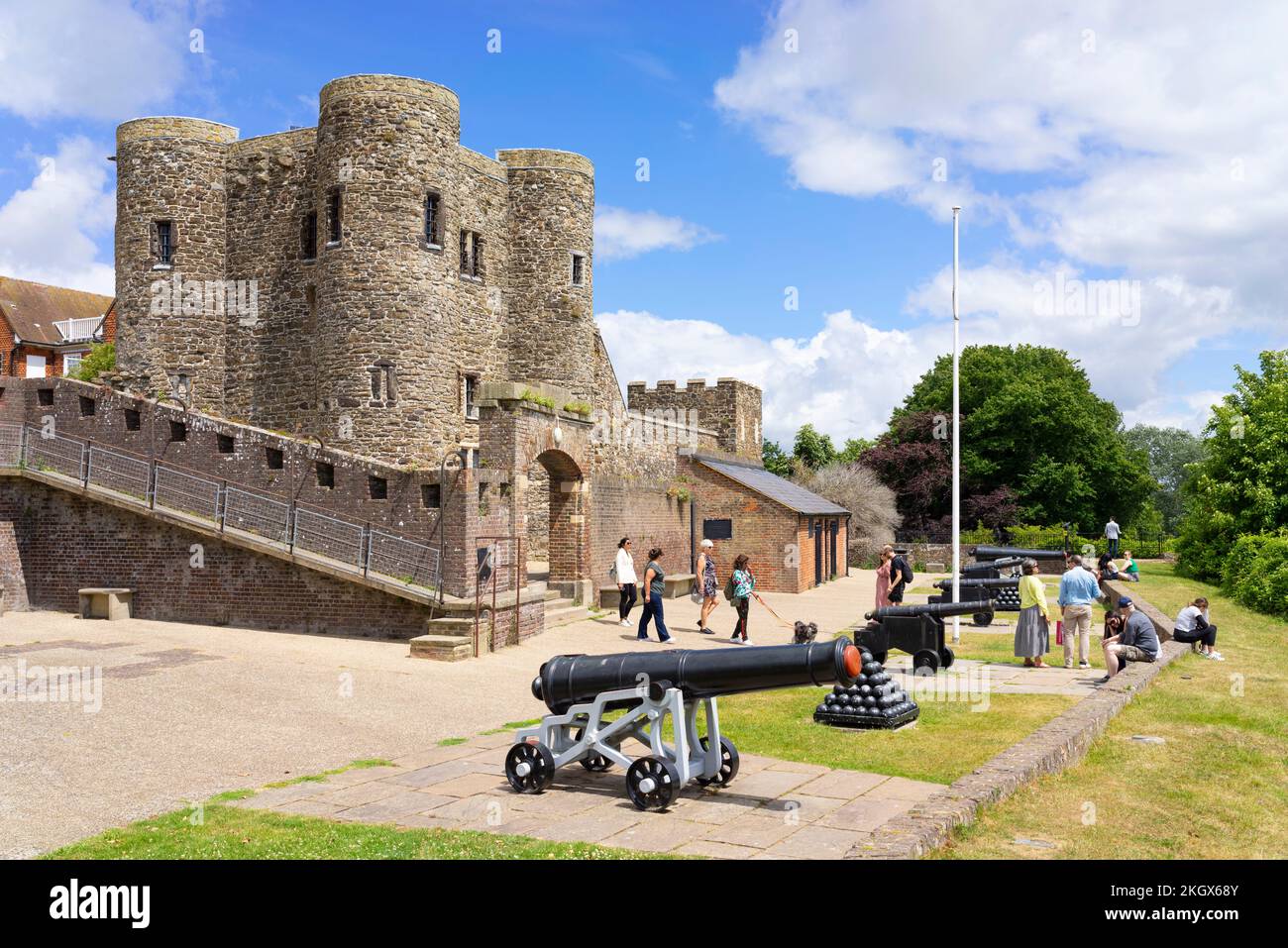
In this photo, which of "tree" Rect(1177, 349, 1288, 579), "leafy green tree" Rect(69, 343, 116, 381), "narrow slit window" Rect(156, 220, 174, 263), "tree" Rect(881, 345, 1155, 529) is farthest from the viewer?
"tree" Rect(881, 345, 1155, 529)

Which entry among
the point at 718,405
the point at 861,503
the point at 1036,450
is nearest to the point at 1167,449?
the point at 1036,450

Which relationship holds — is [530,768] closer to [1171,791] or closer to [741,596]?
[1171,791]

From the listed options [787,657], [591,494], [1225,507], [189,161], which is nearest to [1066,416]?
[1225,507]

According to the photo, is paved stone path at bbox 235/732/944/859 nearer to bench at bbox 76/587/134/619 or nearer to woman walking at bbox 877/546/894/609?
woman walking at bbox 877/546/894/609

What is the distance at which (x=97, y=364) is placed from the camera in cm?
3030

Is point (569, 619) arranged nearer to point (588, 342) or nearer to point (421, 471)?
point (421, 471)

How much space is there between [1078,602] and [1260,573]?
51.2 ft

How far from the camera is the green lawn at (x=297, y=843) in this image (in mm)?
6277

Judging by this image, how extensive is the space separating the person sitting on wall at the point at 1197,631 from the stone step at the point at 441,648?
10943mm

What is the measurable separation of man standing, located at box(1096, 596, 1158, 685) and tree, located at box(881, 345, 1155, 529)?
35008 mm

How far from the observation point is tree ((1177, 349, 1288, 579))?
3278 centimetres

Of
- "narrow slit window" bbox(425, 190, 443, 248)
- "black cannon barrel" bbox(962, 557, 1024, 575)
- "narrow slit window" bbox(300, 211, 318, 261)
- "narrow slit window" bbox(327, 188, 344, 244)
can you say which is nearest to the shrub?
"black cannon barrel" bbox(962, 557, 1024, 575)

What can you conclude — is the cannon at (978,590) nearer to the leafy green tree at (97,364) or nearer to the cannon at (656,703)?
the cannon at (656,703)
